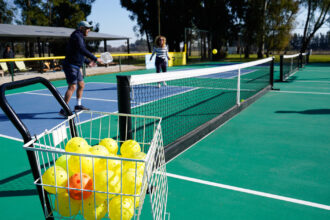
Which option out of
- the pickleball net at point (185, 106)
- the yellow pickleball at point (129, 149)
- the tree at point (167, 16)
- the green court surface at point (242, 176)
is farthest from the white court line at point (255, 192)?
the tree at point (167, 16)

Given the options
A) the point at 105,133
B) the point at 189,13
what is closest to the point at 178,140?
the point at 105,133

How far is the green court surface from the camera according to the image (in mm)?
2822

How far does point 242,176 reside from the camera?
3.54m

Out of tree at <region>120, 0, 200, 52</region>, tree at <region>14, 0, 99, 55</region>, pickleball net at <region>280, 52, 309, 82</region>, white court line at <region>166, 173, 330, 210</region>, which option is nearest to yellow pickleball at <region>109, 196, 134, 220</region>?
white court line at <region>166, 173, 330, 210</region>

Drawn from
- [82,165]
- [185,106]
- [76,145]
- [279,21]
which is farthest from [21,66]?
[279,21]

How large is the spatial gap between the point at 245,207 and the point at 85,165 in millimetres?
1854

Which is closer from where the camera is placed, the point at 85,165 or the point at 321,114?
the point at 85,165

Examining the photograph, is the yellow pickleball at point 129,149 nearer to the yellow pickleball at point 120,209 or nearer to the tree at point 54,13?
the yellow pickleball at point 120,209

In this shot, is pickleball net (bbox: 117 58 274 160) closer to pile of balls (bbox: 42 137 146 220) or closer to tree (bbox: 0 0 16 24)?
pile of balls (bbox: 42 137 146 220)

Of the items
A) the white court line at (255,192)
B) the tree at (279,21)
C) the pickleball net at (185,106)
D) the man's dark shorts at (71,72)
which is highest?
the tree at (279,21)

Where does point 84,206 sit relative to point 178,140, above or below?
above

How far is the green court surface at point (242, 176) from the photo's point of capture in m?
2.82

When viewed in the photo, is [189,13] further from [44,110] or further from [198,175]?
[198,175]

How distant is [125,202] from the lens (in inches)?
63.5
